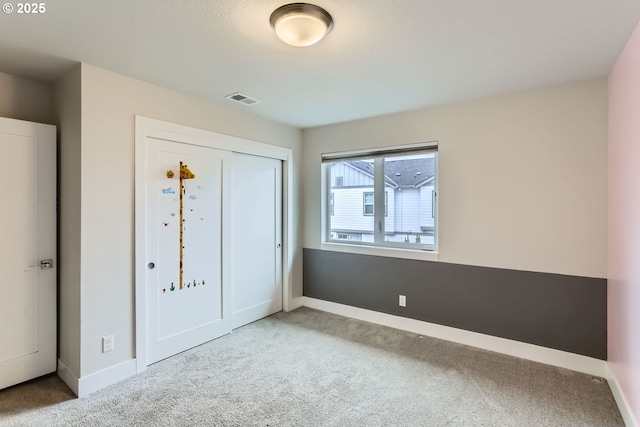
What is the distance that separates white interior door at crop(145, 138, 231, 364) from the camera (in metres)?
2.82

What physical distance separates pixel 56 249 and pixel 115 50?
1629 mm

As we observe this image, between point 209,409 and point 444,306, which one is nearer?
point 209,409

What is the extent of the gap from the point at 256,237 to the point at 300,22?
101 inches

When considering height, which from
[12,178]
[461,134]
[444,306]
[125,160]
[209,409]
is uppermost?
[461,134]

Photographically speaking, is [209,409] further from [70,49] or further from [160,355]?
[70,49]

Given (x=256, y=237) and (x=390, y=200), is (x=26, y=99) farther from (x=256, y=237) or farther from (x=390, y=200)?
(x=390, y=200)

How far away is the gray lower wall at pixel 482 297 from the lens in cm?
268

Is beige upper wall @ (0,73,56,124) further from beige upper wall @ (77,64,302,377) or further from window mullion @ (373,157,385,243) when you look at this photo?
window mullion @ (373,157,385,243)

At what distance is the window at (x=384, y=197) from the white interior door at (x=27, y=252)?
2.80 m

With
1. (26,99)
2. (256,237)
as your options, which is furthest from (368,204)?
(26,99)

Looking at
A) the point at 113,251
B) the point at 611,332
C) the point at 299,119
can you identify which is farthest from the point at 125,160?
the point at 611,332

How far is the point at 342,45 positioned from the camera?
208cm

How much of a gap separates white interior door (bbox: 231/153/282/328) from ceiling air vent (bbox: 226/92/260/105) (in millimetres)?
597

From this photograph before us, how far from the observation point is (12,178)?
239 centimetres
